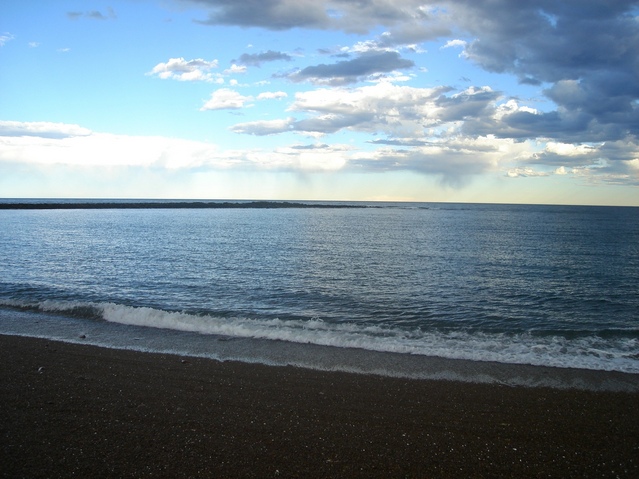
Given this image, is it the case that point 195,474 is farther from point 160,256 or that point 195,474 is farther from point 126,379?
point 160,256

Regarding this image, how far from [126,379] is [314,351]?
18.3 feet

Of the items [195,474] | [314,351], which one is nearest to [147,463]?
[195,474]

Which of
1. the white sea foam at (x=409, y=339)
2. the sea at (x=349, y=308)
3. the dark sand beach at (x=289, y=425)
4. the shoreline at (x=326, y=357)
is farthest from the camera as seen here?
the white sea foam at (x=409, y=339)

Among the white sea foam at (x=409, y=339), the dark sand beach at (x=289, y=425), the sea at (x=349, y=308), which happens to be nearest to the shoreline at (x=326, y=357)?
the sea at (x=349, y=308)

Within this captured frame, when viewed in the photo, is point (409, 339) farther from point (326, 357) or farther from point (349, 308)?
point (349, 308)

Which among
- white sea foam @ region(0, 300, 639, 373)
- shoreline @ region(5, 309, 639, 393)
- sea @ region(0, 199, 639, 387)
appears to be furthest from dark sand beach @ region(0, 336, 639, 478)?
white sea foam @ region(0, 300, 639, 373)

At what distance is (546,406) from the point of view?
33.6ft

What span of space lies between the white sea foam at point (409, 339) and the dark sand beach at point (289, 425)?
118 inches

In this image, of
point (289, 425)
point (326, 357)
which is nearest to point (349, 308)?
point (326, 357)

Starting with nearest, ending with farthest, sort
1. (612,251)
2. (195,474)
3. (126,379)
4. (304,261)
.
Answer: (195,474) < (126,379) < (304,261) < (612,251)

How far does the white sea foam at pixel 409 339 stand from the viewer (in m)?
14.2

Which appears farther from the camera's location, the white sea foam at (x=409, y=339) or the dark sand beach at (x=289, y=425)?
the white sea foam at (x=409, y=339)

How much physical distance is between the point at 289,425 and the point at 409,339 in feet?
27.4

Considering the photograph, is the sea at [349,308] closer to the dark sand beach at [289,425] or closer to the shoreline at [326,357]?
the shoreline at [326,357]
